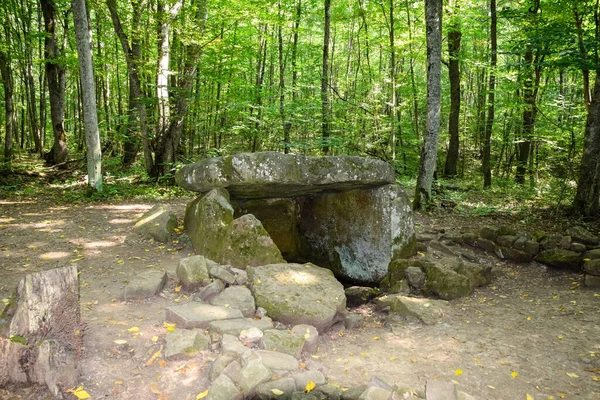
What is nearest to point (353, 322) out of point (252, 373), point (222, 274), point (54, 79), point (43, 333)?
point (222, 274)

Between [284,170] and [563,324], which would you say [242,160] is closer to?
[284,170]

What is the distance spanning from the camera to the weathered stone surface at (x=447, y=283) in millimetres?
5391

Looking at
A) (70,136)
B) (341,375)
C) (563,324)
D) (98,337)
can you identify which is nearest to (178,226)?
(98,337)

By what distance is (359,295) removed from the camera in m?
5.78

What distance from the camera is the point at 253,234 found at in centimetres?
519

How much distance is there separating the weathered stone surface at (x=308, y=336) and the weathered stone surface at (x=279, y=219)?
11.1ft

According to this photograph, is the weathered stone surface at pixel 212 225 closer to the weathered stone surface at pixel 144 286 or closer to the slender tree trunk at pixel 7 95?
the weathered stone surface at pixel 144 286

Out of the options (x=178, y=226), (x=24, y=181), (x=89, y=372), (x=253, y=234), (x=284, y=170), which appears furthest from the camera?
(x=24, y=181)

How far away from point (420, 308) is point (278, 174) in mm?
2712

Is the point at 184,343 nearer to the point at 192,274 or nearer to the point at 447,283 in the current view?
the point at 192,274

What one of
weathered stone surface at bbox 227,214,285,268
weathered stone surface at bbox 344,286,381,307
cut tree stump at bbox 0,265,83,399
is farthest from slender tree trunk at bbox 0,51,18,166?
weathered stone surface at bbox 344,286,381,307

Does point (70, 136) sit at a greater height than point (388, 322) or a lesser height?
greater

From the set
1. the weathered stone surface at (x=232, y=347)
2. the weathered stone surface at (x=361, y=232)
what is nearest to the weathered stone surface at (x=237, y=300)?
the weathered stone surface at (x=232, y=347)

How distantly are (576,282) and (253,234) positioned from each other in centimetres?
496
